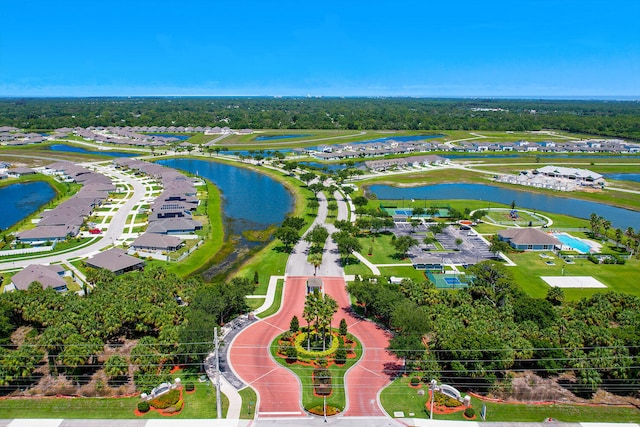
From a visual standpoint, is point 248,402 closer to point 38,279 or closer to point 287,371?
point 287,371

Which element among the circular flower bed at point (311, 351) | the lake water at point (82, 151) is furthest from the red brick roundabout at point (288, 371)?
the lake water at point (82, 151)

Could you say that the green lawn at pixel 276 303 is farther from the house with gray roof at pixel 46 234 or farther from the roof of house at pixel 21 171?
the roof of house at pixel 21 171

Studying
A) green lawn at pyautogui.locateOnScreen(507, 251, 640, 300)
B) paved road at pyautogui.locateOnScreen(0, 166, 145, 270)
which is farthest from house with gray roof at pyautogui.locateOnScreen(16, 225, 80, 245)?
green lawn at pyautogui.locateOnScreen(507, 251, 640, 300)

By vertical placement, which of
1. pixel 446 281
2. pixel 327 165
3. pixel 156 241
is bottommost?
pixel 446 281

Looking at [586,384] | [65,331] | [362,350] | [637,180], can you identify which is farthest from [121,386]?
[637,180]

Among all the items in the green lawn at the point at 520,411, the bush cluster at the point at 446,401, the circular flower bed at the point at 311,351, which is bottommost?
the green lawn at the point at 520,411

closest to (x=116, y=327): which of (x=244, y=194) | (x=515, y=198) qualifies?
(x=244, y=194)

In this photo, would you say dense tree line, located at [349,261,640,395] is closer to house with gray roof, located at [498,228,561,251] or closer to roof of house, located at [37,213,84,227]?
house with gray roof, located at [498,228,561,251]
